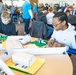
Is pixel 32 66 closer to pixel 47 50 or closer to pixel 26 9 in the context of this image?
pixel 47 50

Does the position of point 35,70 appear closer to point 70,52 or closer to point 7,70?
point 7,70

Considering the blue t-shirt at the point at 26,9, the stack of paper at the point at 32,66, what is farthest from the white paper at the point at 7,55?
the blue t-shirt at the point at 26,9

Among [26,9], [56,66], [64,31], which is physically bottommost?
[56,66]

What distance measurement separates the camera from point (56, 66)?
1.31m

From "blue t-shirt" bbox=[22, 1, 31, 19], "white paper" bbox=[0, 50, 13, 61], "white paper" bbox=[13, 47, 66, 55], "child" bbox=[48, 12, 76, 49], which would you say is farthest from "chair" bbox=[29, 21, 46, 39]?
"blue t-shirt" bbox=[22, 1, 31, 19]

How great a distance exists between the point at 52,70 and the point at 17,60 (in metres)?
0.30

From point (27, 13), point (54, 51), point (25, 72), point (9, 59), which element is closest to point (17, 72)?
point (25, 72)

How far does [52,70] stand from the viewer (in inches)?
49.4

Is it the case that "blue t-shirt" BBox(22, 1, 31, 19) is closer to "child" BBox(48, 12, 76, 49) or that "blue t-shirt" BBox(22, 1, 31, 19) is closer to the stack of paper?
"child" BBox(48, 12, 76, 49)

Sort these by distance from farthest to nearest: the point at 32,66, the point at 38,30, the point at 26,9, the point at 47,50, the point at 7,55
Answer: the point at 26,9 < the point at 38,30 < the point at 47,50 < the point at 7,55 < the point at 32,66

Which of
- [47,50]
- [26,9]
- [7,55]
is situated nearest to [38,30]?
[47,50]

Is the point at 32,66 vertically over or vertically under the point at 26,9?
under

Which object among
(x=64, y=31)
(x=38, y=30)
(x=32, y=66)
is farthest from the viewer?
(x=38, y=30)

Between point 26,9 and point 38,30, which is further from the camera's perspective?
point 26,9
